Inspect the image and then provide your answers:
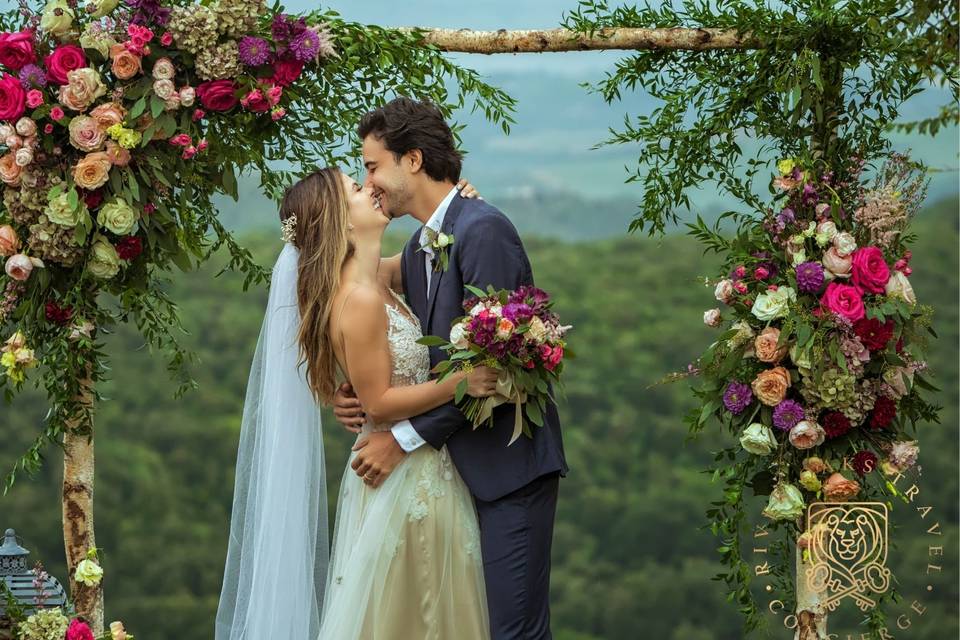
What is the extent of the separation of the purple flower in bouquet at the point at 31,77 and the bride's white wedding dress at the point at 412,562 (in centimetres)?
164

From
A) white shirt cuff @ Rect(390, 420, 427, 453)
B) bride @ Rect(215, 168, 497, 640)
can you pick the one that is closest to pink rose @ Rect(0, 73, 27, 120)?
bride @ Rect(215, 168, 497, 640)

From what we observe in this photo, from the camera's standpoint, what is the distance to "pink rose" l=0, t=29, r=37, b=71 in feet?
14.6

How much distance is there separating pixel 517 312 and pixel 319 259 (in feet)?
2.48

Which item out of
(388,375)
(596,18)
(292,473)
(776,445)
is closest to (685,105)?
(596,18)

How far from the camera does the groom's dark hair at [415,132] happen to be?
14.0 ft

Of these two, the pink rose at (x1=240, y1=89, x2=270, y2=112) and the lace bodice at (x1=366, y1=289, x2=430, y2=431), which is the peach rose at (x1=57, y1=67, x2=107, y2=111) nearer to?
the pink rose at (x1=240, y1=89, x2=270, y2=112)

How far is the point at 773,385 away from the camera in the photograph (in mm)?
4547

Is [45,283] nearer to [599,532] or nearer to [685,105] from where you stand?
[685,105]

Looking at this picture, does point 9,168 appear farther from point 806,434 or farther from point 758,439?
point 806,434

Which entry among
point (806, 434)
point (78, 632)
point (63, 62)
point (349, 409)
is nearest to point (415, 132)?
point (349, 409)

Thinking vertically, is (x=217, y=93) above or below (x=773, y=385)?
above

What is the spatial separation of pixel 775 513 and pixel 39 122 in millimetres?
3181

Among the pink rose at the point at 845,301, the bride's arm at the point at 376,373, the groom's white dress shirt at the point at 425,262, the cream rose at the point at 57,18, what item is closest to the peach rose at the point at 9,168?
the cream rose at the point at 57,18

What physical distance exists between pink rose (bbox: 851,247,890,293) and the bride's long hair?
1887 millimetres
